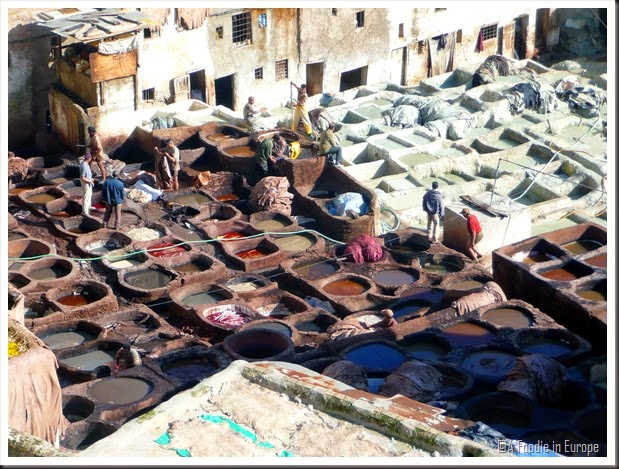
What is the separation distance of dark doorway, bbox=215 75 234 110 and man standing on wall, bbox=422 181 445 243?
1289cm

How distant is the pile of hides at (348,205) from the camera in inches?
1038

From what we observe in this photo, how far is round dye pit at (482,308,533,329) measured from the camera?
1911 cm

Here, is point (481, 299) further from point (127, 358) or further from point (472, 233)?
point (127, 358)

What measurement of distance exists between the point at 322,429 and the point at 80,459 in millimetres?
2728

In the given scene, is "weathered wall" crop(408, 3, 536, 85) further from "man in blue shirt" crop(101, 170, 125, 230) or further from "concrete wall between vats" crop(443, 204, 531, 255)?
"man in blue shirt" crop(101, 170, 125, 230)

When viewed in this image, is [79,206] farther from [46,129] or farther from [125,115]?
[46,129]

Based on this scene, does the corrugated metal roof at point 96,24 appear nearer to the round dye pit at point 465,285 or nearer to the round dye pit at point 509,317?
the round dye pit at point 465,285

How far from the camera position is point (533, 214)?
28.2 metres

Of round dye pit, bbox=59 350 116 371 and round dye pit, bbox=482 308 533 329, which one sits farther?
round dye pit, bbox=59 350 116 371

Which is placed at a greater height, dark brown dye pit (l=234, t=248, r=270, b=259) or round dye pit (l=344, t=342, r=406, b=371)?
round dye pit (l=344, t=342, r=406, b=371)

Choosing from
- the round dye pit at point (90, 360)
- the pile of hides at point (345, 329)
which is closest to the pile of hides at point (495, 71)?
the pile of hides at point (345, 329)

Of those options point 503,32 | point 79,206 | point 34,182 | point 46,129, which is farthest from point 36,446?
point 503,32

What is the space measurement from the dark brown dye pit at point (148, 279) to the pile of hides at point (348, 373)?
671 centimetres

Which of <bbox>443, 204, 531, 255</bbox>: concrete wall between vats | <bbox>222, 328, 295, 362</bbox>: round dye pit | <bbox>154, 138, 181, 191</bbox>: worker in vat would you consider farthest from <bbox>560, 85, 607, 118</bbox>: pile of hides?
<bbox>222, 328, 295, 362</bbox>: round dye pit
